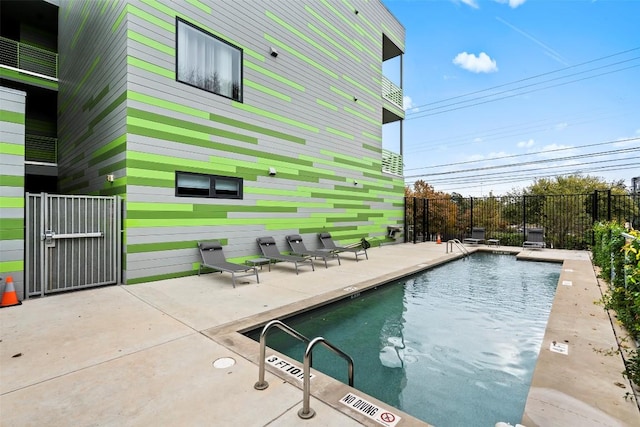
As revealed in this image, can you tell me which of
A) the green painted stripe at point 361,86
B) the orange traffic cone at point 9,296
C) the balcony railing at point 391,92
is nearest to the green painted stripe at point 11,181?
the orange traffic cone at point 9,296

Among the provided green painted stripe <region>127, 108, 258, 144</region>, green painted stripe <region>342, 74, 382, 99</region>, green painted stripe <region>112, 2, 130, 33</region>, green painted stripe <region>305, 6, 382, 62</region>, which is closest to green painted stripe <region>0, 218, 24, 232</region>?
green painted stripe <region>127, 108, 258, 144</region>

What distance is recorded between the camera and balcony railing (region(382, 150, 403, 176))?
1361cm

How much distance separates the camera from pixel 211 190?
682 cm

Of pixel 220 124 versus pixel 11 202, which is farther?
pixel 220 124

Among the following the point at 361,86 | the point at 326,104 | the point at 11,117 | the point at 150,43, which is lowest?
the point at 11,117

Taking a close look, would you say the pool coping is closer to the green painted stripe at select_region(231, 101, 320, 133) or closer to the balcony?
the green painted stripe at select_region(231, 101, 320, 133)

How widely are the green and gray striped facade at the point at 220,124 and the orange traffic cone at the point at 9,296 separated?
131 centimetres

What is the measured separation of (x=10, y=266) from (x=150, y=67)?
418 cm

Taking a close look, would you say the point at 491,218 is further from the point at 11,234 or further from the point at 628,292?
the point at 11,234

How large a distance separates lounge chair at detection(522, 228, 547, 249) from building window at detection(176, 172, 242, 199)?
11.8 metres

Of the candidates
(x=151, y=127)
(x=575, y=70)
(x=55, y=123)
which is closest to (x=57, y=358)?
(x=151, y=127)

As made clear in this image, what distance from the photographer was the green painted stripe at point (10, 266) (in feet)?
14.1

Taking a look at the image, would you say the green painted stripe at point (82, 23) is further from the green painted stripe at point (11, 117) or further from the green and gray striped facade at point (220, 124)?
the green painted stripe at point (11, 117)

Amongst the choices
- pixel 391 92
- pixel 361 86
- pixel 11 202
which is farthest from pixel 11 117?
pixel 391 92
